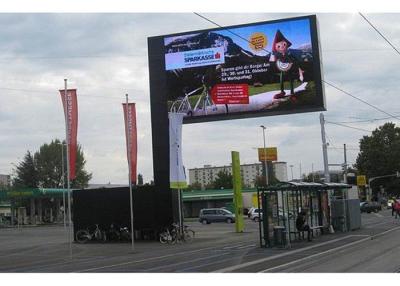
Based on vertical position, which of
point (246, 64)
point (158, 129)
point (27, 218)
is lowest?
point (27, 218)

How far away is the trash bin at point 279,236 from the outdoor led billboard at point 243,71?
941 cm

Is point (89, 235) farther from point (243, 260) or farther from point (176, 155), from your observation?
point (243, 260)

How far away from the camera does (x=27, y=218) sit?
93625 mm

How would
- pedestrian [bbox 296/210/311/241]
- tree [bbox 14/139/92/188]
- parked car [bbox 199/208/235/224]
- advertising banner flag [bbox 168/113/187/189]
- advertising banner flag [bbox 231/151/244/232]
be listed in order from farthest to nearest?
tree [bbox 14/139/92/188] → parked car [bbox 199/208/235/224] → advertising banner flag [bbox 231/151/244/232] → advertising banner flag [bbox 168/113/187/189] → pedestrian [bbox 296/210/311/241]

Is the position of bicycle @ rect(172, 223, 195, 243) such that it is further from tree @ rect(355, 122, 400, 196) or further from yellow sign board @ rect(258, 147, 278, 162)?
tree @ rect(355, 122, 400, 196)

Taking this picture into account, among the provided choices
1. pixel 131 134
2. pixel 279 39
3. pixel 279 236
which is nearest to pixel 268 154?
pixel 279 39

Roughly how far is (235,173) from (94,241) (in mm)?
10194

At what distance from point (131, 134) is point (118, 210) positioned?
22.8 ft

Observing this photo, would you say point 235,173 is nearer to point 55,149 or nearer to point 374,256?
point 374,256

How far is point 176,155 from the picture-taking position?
30.0 metres

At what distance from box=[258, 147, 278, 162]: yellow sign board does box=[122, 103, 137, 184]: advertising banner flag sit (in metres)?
43.7

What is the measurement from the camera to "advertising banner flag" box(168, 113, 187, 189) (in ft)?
Answer: 97.5

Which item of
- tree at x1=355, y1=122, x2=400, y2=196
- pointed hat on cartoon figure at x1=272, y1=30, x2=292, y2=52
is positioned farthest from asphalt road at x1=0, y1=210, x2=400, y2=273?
tree at x1=355, y1=122, x2=400, y2=196

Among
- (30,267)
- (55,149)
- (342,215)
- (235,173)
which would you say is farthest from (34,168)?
(30,267)
